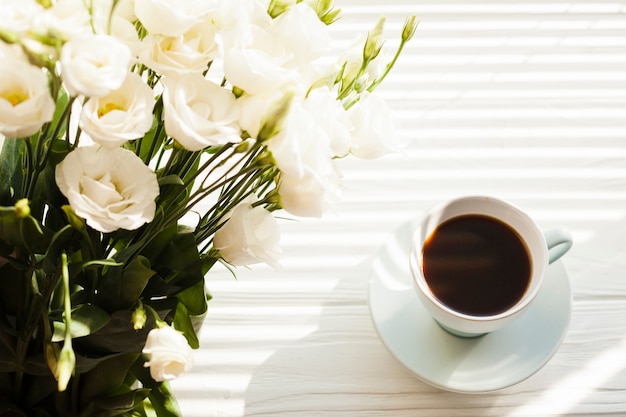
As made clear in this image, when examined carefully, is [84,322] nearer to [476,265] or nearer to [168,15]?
[168,15]

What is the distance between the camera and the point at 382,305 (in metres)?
0.74

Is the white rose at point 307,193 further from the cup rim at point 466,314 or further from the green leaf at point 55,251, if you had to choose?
the cup rim at point 466,314

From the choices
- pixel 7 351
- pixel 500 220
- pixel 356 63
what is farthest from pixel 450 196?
pixel 7 351

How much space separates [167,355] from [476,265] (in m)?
0.38

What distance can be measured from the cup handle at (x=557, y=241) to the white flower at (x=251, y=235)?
0.33 m

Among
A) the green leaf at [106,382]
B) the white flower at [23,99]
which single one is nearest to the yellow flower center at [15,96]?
the white flower at [23,99]

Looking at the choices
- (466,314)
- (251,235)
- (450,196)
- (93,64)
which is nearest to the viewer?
(93,64)

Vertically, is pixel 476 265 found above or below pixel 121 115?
below

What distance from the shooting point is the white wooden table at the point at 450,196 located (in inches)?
29.0

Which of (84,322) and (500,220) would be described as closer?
(84,322)

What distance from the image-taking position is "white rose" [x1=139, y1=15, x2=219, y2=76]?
378 millimetres

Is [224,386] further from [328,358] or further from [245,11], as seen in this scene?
[245,11]

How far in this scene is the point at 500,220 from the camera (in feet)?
2.35

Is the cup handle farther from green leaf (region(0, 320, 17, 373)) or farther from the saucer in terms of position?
green leaf (region(0, 320, 17, 373))
